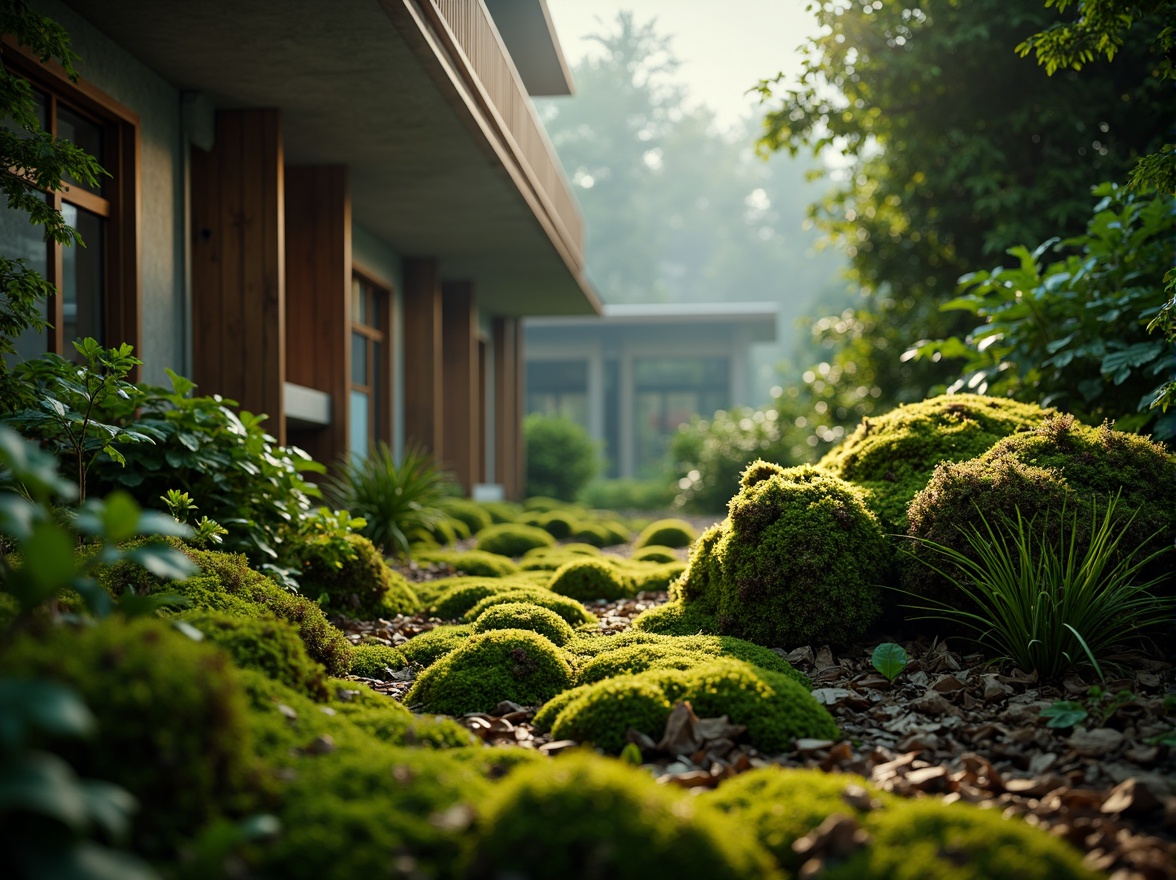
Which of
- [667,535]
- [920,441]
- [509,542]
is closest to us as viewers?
[920,441]

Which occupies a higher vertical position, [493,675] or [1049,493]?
[1049,493]

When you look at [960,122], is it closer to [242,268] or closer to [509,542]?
[509,542]

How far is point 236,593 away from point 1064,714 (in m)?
3.04

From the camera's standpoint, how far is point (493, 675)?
3574 millimetres

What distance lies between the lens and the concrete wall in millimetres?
6094

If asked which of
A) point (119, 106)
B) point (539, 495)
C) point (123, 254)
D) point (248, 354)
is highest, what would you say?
point (119, 106)

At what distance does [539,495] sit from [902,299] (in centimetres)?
943

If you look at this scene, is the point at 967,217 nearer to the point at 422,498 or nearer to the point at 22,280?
the point at 422,498

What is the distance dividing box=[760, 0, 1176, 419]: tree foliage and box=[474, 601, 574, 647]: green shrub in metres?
6.75

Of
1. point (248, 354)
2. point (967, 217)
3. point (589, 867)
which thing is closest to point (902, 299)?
point (967, 217)

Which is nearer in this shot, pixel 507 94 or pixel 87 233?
pixel 87 233

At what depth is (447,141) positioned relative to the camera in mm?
7910

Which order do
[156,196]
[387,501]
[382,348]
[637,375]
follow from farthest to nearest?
[637,375] < [382,348] < [387,501] < [156,196]

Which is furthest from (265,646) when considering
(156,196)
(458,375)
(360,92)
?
(458,375)
